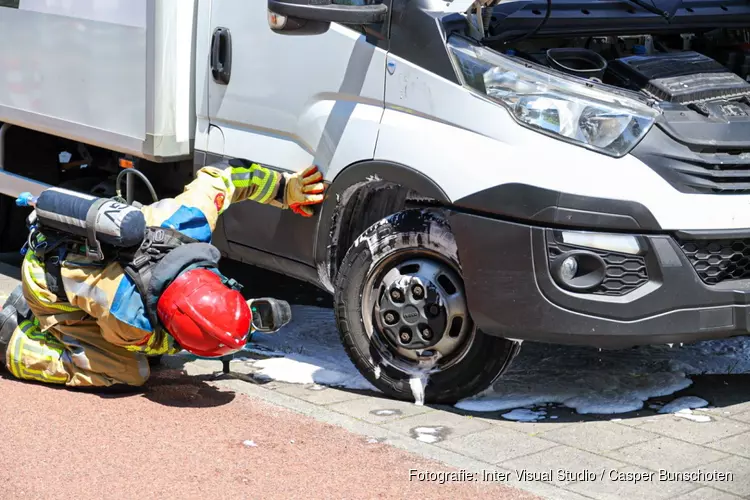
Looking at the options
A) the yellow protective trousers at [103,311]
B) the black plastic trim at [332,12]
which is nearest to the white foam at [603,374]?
the yellow protective trousers at [103,311]

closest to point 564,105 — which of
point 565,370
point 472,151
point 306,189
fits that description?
point 472,151

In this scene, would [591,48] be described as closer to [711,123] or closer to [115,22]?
[711,123]

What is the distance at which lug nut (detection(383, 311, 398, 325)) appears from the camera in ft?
17.0

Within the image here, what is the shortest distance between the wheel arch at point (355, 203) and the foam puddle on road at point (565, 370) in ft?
1.62

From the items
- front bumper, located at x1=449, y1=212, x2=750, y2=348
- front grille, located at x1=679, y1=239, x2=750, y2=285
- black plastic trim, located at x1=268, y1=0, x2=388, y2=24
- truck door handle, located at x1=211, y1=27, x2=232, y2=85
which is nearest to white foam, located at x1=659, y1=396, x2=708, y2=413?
front bumper, located at x1=449, y1=212, x2=750, y2=348

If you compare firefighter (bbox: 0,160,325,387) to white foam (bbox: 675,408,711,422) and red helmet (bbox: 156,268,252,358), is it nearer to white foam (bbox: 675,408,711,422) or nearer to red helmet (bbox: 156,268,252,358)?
red helmet (bbox: 156,268,252,358)

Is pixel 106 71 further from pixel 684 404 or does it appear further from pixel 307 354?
pixel 684 404

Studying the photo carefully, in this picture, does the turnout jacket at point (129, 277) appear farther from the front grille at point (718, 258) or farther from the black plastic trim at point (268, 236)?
the front grille at point (718, 258)

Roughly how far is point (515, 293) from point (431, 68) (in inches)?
39.1

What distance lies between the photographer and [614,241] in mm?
4633

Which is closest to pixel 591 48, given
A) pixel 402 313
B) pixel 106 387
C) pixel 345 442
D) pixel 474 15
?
pixel 474 15

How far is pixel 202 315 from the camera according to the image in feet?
16.0

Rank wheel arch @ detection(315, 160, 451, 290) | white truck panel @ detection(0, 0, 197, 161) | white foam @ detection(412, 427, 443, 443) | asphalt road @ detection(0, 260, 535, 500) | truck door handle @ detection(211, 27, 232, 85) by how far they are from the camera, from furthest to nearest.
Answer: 1. white truck panel @ detection(0, 0, 197, 161)
2. truck door handle @ detection(211, 27, 232, 85)
3. wheel arch @ detection(315, 160, 451, 290)
4. white foam @ detection(412, 427, 443, 443)
5. asphalt road @ detection(0, 260, 535, 500)

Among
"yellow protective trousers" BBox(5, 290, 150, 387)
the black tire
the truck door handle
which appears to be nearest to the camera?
the black tire
